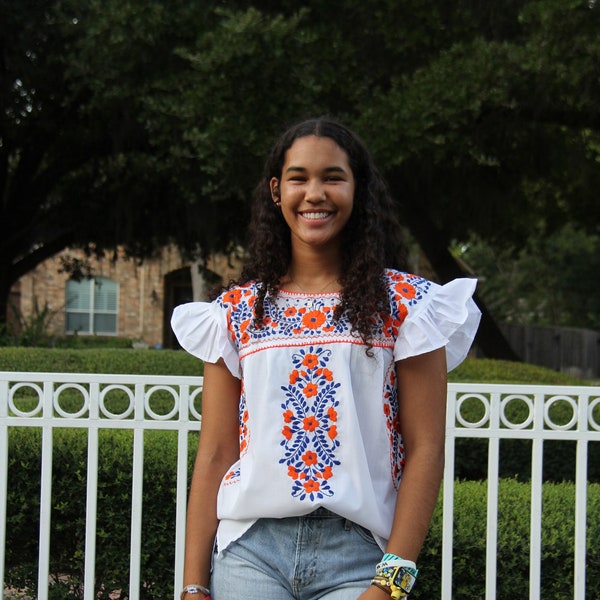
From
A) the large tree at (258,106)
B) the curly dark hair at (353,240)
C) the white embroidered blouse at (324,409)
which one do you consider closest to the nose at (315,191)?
the curly dark hair at (353,240)

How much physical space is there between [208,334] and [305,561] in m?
0.55

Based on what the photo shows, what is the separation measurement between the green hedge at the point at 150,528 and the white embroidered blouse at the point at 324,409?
6.00 ft

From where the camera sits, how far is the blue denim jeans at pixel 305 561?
177 cm

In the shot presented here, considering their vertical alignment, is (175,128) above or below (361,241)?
above

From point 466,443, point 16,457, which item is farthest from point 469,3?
point 16,457

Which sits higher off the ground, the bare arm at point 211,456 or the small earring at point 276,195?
the small earring at point 276,195

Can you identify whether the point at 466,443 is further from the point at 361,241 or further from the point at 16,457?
the point at 361,241

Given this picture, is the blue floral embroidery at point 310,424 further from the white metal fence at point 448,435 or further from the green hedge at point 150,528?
the green hedge at point 150,528

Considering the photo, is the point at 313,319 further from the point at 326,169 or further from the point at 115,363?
the point at 115,363

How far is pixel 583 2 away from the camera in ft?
28.6

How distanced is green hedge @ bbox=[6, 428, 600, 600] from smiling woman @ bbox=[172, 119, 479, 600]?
180 cm

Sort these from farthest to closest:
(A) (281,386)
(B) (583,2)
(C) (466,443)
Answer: (B) (583,2) < (C) (466,443) < (A) (281,386)

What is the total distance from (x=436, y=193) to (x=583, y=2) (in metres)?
5.68

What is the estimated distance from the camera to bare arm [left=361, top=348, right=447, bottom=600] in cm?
179
